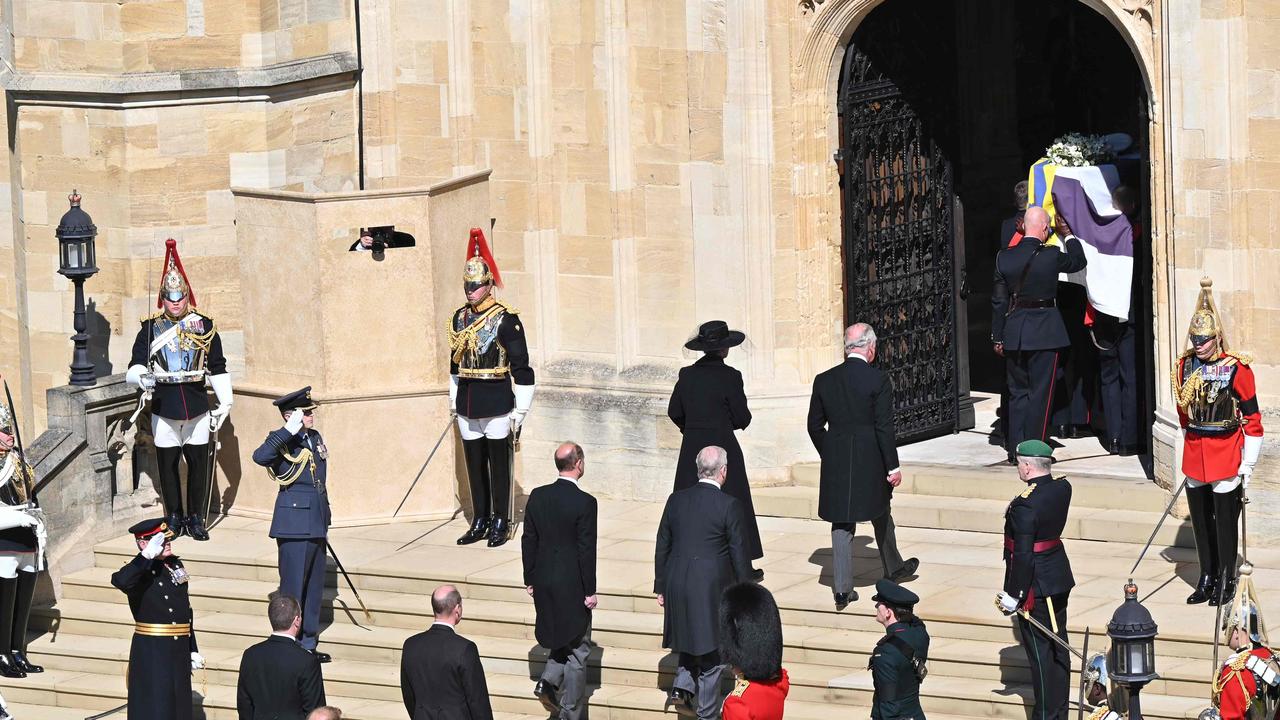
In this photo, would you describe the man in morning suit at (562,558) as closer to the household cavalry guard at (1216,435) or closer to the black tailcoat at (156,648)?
the black tailcoat at (156,648)

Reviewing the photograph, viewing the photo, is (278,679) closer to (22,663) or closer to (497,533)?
(22,663)

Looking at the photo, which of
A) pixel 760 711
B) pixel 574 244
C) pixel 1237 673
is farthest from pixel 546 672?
pixel 574 244

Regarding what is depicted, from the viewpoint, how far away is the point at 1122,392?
62.7ft

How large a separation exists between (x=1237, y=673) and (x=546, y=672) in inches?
162

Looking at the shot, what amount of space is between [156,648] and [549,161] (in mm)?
5755

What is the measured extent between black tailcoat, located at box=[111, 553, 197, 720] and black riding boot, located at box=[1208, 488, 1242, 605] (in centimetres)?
615

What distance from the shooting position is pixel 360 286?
19.1 metres

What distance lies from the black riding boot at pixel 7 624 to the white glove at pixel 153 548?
2.12 m

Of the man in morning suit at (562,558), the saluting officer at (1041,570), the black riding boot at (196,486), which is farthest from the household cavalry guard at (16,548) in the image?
the saluting officer at (1041,570)

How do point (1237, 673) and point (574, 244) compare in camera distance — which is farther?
point (574, 244)

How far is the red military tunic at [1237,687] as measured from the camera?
13.3m

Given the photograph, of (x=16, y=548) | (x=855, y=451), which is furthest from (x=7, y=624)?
(x=855, y=451)

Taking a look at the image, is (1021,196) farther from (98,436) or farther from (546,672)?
(98,436)

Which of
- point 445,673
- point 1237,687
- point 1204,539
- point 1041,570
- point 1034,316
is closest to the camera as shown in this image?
point 1237,687
